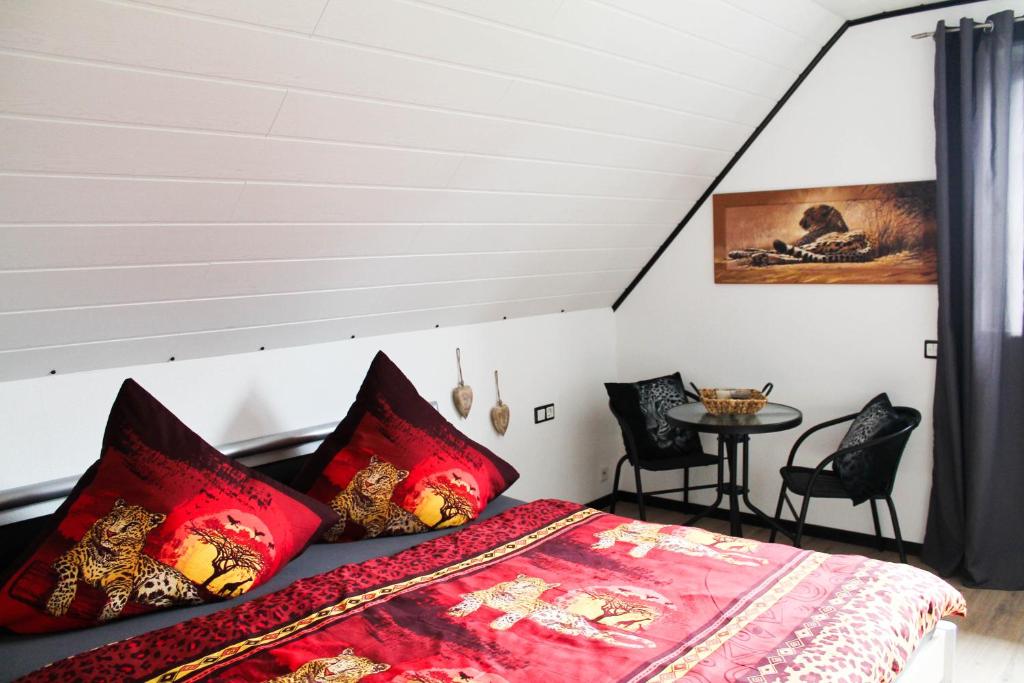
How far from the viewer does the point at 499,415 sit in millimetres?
4113

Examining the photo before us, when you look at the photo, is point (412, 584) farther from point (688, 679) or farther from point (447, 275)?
point (447, 275)

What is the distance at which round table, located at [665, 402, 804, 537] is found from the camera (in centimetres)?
366

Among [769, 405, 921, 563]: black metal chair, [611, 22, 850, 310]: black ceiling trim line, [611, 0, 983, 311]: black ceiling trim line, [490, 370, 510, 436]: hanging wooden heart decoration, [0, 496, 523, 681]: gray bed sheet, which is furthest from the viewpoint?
[490, 370, 510, 436]: hanging wooden heart decoration

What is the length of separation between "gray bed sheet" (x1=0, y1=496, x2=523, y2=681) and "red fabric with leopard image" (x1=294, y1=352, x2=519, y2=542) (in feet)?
0.22

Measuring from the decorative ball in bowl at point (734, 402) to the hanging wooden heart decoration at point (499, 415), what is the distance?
0.91m

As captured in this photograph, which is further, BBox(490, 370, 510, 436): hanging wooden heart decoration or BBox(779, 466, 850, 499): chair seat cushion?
BBox(490, 370, 510, 436): hanging wooden heart decoration

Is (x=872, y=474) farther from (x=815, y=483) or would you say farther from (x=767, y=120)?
(x=767, y=120)

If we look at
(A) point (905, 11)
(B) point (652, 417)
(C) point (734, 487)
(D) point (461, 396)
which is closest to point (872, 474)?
(C) point (734, 487)

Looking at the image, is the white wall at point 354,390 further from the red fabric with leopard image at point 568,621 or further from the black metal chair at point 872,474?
the black metal chair at point 872,474

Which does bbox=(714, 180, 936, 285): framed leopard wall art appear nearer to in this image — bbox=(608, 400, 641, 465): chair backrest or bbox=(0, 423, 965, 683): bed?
bbox=(608, 400, 641, 465): chair backrest

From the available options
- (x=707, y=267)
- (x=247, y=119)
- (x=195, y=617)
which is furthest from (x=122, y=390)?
(x=707, y=267)

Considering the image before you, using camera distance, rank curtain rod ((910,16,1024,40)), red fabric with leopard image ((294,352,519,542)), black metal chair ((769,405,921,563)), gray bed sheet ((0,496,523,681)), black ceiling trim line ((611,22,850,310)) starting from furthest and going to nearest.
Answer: black ceiling trim line ((611,22,850,310)) < black metal chair ((769,405,921,563)) < curtain rod ((910,16,1024,40)) < red fabric with leopard image ((294,352,519,542)) < gray bed sheet ((0,496,523,681))

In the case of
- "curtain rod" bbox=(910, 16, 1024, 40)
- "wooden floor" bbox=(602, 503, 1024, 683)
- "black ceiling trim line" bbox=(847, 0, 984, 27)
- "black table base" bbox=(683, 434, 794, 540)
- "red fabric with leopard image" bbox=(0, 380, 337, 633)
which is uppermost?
"black ceiling trim line" bbox=(847, 0, 984, 27)

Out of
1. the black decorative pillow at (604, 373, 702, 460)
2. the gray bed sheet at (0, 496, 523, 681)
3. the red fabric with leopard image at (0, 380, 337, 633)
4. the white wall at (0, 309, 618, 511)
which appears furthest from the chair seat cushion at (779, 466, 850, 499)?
the red fabric with leopard image at (0, 380, 337, 633)
